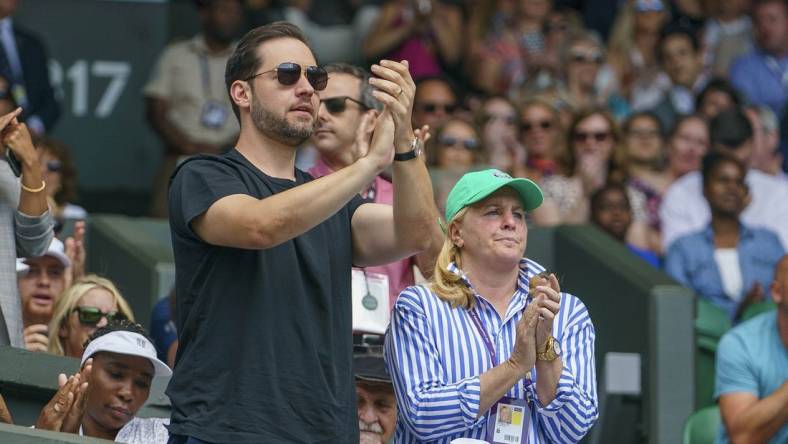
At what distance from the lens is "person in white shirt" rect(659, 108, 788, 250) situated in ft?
36.0

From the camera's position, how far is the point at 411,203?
493 cm

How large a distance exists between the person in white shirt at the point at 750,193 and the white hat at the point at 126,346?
196 inches

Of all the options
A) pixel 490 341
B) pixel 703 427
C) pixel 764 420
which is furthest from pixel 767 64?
pixel 490 341

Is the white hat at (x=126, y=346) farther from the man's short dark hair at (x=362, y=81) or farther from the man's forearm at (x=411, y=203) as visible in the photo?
the man's forearm at (x=411, y=203)

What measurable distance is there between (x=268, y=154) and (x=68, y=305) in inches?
103

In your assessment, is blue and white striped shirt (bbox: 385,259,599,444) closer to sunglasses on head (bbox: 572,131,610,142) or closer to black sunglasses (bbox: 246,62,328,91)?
black sunglasses (bbox: 246,62,328,91)

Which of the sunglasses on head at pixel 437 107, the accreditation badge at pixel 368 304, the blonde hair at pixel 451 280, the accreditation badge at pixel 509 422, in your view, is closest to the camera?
the accreditation badge at pixel 509 422

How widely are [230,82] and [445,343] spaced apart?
1.08 meters

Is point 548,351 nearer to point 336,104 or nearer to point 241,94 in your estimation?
point 241,94

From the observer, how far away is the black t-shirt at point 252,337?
15.3 ft

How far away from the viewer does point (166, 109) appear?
38.8ft

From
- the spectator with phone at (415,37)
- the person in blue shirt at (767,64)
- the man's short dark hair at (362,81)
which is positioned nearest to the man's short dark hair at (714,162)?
the spectator with phone at (415,37)

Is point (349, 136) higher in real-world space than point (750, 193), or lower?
lower

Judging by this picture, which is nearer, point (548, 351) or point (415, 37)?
point (548, 351)
